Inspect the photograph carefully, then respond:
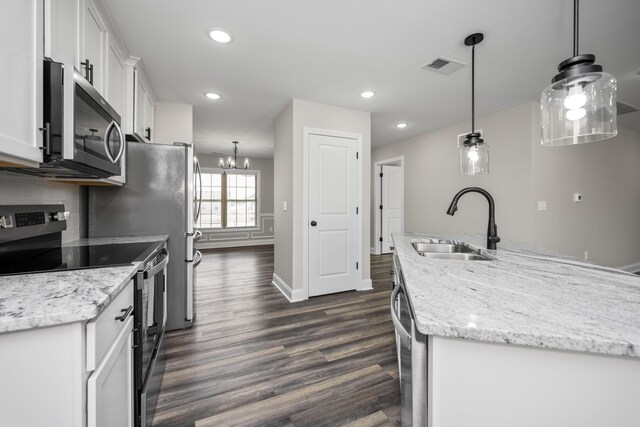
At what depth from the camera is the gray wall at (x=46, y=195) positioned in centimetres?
144

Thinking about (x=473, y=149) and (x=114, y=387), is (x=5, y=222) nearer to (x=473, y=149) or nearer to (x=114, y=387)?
(x=114, y=387)

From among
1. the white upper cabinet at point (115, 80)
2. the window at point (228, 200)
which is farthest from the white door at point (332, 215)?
the window at point (228, 200)

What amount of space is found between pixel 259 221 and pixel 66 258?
624 cm

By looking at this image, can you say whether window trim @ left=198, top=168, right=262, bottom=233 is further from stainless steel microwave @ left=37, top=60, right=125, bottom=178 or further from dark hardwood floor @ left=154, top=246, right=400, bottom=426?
stainless steel microwave @ left=37, top=60, right=125, bottom=178

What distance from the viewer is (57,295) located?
2.84 feet

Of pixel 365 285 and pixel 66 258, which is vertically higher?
pixel 66 258

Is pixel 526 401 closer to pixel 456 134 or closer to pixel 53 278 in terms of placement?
pixel 53 278

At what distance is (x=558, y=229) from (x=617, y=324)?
3.90 m

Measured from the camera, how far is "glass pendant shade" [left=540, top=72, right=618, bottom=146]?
3.86ft

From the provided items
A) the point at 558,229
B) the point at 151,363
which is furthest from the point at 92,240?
the point at 558,229

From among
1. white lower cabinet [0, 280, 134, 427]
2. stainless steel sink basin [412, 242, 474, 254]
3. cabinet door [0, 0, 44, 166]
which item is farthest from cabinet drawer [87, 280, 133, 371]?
stainless steel sink basin [412, 242, 474, 254]

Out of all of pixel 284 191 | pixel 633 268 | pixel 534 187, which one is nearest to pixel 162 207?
pixel 284 191

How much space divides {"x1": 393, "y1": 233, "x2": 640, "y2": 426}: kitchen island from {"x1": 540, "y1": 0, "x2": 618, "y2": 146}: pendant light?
0.87 metres

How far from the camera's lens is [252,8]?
1795mm
